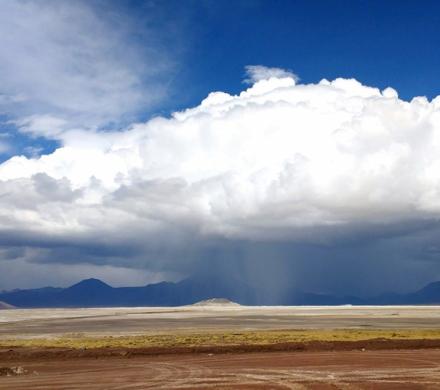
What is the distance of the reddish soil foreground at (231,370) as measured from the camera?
32812 mm

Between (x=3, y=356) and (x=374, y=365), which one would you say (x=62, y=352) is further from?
(x=374, y=365)

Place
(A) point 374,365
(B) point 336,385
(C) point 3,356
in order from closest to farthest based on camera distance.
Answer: (B) point 336,385
(A) point 374,365
(C) point 3,356

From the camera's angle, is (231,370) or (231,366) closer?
(231,370)

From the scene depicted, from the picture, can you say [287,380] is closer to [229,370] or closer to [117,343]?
[229,370]

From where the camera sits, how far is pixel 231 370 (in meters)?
38.5

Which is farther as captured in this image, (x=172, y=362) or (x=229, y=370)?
(x=172, y=362)

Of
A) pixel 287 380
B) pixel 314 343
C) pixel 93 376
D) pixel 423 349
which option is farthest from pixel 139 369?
pixel 423 349

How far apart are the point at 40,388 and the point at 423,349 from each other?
35.9 m

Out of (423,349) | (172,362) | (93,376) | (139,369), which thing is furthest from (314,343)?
(93,376)

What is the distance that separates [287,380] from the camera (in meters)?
33.7

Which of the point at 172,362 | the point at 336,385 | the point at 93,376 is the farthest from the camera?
the point at 172,362

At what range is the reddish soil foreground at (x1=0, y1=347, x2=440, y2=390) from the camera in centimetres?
3281

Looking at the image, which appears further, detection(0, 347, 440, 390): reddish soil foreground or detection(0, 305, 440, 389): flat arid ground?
detection(0, 305, 440, 389): flat arid ground

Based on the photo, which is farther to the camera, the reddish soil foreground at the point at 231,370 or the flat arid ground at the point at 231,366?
the flat arid ground at the point at 231,366
